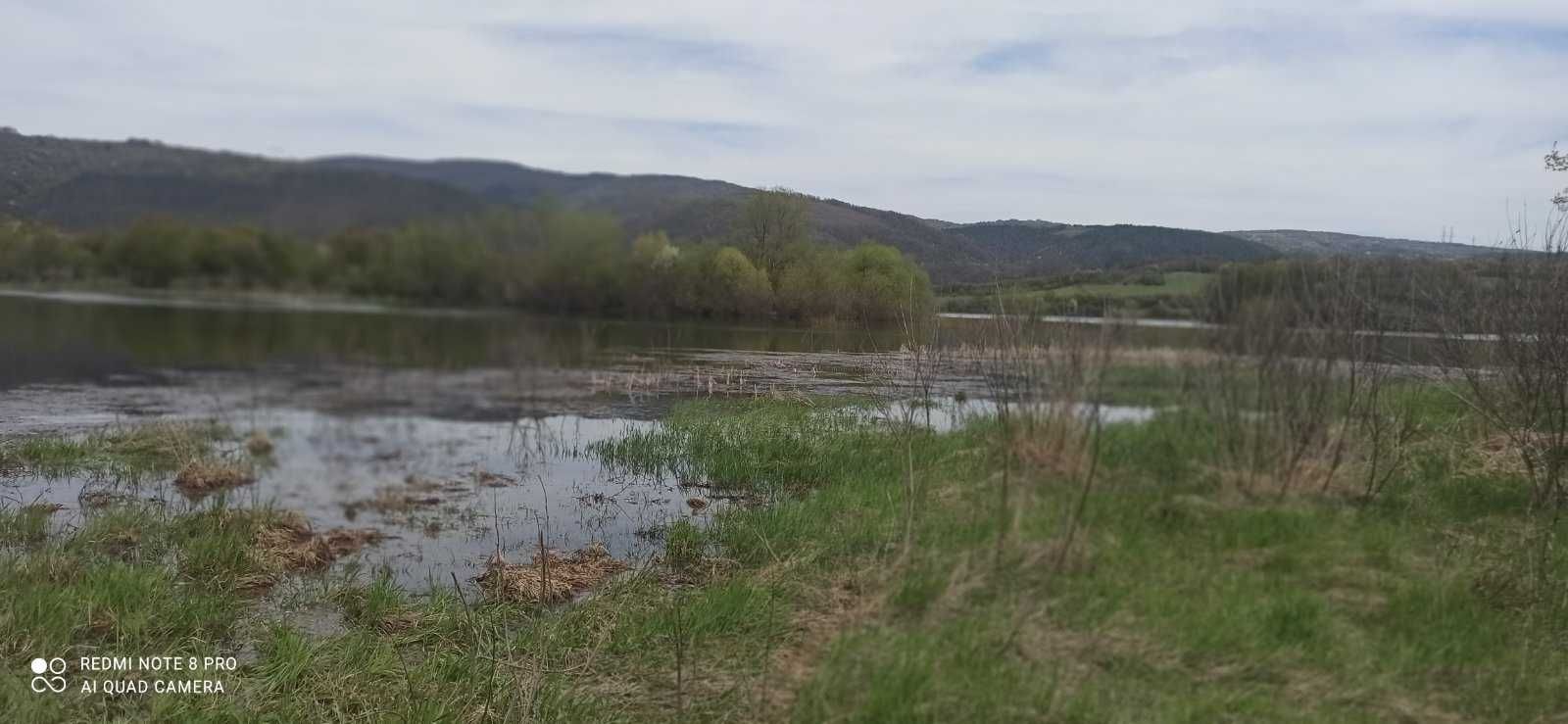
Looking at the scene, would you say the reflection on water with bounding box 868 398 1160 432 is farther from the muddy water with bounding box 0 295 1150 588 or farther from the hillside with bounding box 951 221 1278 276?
the hillside with bounding box 951 221 1278 276

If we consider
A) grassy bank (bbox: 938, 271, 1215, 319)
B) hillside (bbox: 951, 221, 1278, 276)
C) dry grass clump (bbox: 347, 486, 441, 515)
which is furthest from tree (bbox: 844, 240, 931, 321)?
dry grass clump (bbox: 347, 486, 441, 515)

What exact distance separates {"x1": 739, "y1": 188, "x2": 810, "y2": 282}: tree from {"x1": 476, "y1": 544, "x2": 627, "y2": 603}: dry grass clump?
129 inches

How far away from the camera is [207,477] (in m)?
8.88

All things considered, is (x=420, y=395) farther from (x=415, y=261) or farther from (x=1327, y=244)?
(x=1327, y=244)

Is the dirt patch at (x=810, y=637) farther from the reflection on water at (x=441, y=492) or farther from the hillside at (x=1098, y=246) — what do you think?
the reflection on water at (x=441, y=492)

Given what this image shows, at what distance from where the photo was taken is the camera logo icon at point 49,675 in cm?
425

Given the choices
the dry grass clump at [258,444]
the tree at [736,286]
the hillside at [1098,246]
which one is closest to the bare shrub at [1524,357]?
the hillside at [1098,246]

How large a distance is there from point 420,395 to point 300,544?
3773mm

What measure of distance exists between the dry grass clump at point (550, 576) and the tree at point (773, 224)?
3.28 metres

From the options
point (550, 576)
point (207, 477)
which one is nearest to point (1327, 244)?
point (550, 576)

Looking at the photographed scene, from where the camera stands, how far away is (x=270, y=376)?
14.9ft

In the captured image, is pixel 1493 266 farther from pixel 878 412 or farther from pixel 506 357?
pixel 506 357

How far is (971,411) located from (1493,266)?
6.75 metres

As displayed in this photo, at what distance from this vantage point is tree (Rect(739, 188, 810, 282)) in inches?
304
